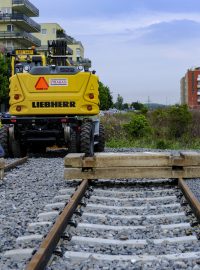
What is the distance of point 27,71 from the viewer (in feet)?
53.3

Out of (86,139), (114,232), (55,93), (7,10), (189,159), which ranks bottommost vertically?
(114,232)

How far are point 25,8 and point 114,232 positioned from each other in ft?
312

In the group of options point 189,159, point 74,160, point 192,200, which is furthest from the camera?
point 189,159

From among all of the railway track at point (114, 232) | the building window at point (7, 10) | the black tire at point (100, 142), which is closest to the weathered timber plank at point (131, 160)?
the railway track at point (114, 232)

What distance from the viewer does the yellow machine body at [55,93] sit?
15656 millimetres

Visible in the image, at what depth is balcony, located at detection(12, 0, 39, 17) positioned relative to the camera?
314 ft

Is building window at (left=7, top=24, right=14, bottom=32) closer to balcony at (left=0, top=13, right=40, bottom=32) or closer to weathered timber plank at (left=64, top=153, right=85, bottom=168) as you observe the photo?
balcony at (left=0, top=13, right=40, bottom=32)

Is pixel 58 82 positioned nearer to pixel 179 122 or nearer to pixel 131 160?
pixel 131 160

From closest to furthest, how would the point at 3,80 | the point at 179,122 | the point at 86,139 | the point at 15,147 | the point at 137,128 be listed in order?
the point at 86,139, the point at 15,147, the point at 137,128, the point at 179,122, the point at 3,80

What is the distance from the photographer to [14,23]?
9594 cm

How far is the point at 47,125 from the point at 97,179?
572cm

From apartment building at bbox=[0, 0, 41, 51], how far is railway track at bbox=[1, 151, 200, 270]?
8646 cm

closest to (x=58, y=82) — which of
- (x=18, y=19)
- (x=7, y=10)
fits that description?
(x=18, y=19)

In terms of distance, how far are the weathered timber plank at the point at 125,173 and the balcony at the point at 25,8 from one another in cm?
8906
